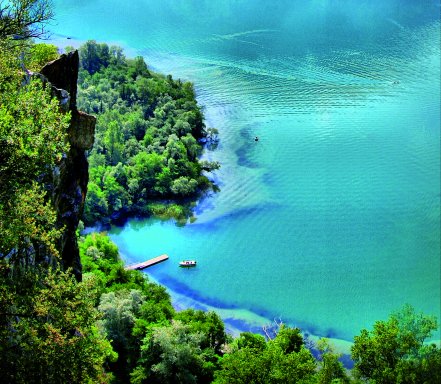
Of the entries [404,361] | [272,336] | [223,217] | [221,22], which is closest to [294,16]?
[221,22]

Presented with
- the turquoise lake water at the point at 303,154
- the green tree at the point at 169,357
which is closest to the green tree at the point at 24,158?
the green tree at the point at 169,357

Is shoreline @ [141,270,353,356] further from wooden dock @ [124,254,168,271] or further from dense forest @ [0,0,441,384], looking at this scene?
wooden dock @ [124,254,168,271]

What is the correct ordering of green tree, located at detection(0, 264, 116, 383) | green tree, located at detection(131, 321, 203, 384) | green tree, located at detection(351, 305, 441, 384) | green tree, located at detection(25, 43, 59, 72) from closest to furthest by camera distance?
green tree, located at detection(0, 264, 116, 383) < green tree, located at detection(25, 43, 59, 72) < green tree, located at detection(351, 305, 441, 384) < green tree, located at detection(131, 321, 203, 384)

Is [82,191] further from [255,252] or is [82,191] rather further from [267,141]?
[267,141]

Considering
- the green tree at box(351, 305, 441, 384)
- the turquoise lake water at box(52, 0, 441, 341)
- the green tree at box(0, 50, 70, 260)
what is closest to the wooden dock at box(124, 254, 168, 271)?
the turquoise lake water at box(52, 0, 441, 341)

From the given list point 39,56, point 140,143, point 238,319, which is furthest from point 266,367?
point 140,143
